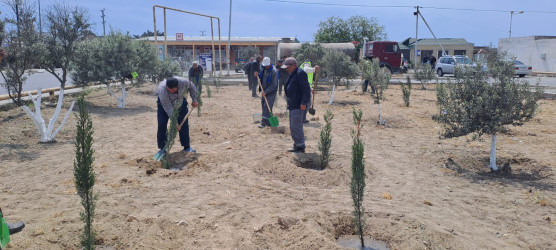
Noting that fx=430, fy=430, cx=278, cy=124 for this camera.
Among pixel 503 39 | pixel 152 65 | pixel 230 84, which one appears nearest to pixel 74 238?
pixel 152 65

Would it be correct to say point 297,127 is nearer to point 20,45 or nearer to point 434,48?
point 20,45

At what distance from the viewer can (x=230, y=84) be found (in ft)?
70.4

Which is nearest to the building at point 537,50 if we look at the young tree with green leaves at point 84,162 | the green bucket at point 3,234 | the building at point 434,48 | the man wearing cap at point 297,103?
the building at point 434,48

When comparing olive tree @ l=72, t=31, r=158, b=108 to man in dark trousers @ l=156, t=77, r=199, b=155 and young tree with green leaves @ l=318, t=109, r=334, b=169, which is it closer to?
man in dark trousers @ l=156, t=77, r=199, b=155

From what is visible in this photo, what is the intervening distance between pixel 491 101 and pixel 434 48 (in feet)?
156

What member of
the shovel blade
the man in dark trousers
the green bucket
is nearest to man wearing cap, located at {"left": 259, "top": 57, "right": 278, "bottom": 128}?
the shovel blade

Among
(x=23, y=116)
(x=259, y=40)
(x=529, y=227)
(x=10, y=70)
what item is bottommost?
(x=529, y=227)

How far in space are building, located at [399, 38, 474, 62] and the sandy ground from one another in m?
42.5

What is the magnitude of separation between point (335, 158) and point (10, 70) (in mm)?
7413

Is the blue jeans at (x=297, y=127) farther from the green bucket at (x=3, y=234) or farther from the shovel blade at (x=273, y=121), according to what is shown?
the green bucket at (x=3, y=234)

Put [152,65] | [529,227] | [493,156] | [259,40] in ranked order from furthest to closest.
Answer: [259,40], [152,65], [493,156], [529,227]

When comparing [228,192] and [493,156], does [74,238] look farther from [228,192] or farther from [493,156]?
[493,156]

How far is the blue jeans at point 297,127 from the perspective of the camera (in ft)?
22.1

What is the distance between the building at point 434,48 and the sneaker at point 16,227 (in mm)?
47755
